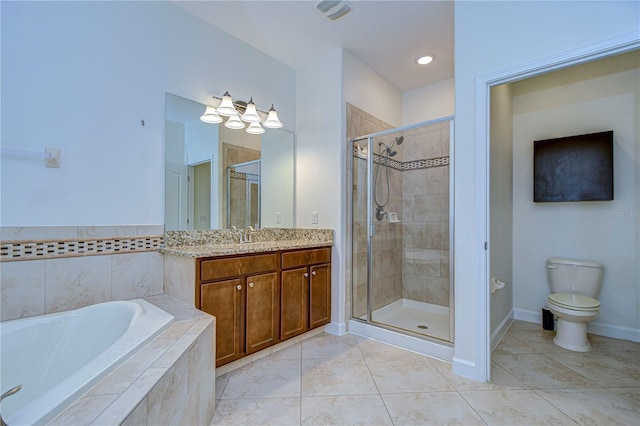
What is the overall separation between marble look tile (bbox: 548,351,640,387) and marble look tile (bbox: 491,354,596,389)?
7 cm

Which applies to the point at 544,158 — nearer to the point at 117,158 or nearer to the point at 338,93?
the point at 338,93

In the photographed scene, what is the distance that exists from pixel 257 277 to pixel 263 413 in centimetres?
86

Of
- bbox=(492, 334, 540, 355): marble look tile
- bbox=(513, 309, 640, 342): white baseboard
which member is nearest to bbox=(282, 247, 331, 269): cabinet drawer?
bbox=(492, 334, 540, 355): marble look tile

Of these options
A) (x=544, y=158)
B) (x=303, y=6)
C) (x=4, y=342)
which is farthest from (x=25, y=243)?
(x=544, y=158)

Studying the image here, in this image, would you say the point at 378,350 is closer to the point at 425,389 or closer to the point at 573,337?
the point at 425,389

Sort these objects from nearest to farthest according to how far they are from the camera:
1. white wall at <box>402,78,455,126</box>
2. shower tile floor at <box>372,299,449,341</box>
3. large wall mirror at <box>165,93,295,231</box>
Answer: large wall mirror at <box>165,93,295,231</box>, shower tile floor at <box>372,299,449,341</box>, white wall at <box>402,78,455,126</box>

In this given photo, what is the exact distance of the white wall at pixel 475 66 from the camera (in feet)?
5.63

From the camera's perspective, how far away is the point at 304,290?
2531 mm

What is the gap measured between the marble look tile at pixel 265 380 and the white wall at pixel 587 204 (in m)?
2.61

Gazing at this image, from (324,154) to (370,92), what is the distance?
949 millimetres

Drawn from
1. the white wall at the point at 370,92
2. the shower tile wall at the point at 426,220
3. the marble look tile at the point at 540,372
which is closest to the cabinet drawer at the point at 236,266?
the shower tile wall at the point at 426,220

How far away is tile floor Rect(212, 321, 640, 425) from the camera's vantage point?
158cm

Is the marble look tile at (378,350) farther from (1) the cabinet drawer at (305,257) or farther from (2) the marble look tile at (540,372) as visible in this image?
(1) the cabinet drawer at (305,257)

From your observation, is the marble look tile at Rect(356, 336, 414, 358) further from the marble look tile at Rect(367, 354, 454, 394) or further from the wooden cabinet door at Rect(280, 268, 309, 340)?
the wooden cabinet door at Rect(280, 268, 309, 340)
